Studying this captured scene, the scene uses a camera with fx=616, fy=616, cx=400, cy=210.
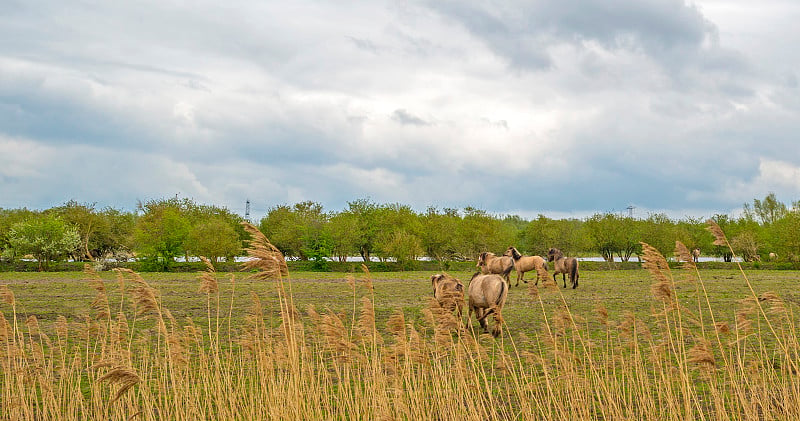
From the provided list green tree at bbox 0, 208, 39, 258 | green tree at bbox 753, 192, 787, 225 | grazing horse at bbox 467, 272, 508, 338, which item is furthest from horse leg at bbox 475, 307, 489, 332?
green tree at bbox 753, 192, 787, 225

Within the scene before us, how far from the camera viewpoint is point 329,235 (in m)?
56.4

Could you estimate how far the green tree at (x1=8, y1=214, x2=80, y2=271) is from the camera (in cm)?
4856

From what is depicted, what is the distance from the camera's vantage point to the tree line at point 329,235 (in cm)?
5112

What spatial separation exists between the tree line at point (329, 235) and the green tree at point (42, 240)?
0.25ft

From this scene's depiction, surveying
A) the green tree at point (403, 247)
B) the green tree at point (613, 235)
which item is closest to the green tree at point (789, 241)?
the green tree at point (613, 235)

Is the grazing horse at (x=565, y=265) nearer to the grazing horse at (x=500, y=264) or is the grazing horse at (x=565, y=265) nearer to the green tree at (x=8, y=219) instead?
the grazing horse at (x=500, y=264)

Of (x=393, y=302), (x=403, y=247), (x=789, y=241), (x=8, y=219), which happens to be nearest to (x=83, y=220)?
(x=8, y=219)

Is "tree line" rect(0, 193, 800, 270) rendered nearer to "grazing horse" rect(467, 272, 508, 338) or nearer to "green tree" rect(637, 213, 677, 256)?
"green tree" rect(637, 213, 677, 256)

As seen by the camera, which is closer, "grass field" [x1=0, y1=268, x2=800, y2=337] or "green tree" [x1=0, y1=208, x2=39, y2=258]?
"grass field" [x1=0, y1=268, x2=800, y2=337]

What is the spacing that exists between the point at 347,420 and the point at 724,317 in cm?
1344

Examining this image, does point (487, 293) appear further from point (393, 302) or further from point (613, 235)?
point (613, 235)

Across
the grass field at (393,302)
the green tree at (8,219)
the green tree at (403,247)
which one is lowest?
the grass field at (393,302)

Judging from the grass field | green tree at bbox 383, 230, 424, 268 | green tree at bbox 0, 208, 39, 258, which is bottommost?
the grass field

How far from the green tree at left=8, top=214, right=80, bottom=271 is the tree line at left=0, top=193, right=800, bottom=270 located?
3.0 inches
